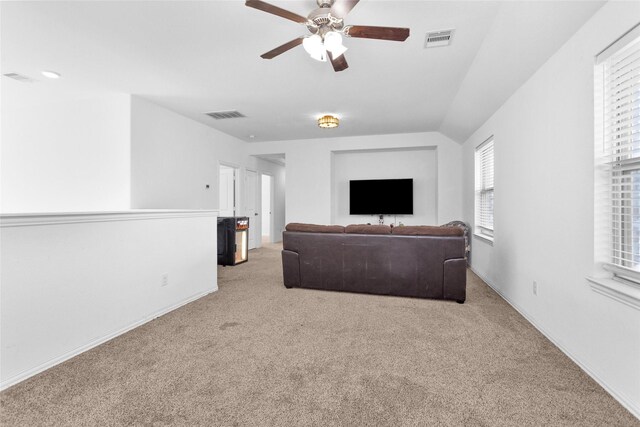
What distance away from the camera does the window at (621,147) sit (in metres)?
1.55

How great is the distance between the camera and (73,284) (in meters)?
2.04

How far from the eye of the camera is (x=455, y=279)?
3020 mm

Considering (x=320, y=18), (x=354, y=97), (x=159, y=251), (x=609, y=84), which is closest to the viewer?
(x=609, y=84)

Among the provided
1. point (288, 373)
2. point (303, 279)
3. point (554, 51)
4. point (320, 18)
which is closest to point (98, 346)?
point (288, 373)

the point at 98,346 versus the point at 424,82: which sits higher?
the point at 424,82

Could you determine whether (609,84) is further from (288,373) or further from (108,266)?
(108,266)

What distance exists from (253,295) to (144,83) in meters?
2.98

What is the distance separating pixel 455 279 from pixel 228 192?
5.31 metres

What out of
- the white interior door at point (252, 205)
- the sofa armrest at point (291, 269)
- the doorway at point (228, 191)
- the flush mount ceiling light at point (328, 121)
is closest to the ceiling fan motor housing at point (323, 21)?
the sofa armrest at point (291, 269)

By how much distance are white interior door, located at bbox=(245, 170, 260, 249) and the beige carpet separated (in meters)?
4.39

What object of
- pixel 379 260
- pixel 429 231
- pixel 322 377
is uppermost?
pixel 429 231

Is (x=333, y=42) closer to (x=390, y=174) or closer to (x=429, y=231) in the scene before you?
(x=429, y=231)

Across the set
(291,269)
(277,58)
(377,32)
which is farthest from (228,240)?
(377,32)

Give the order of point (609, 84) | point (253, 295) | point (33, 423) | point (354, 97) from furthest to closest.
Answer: point (354, 97) < point (253, 295) < point (609, 84) < point (33, 423)
